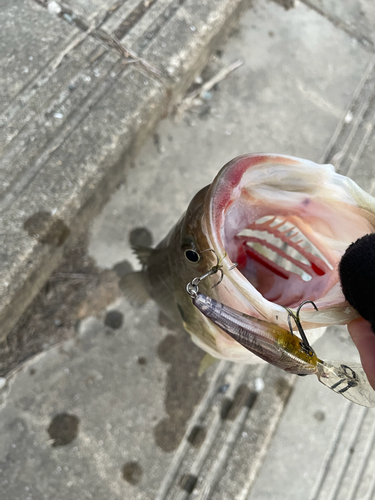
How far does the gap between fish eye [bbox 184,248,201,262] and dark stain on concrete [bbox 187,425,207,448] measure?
5.15 feet

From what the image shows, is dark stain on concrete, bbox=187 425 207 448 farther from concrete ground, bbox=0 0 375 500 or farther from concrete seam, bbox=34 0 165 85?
concrete seam, bbox=34 0 165 85

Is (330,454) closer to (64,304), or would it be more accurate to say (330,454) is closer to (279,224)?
(279,224)

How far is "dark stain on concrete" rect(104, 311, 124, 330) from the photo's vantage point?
2.51 meters

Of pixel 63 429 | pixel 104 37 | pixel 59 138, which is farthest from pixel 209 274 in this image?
pixel 104 37

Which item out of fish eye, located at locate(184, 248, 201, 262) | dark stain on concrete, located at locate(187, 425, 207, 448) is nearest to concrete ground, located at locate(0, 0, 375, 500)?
dark stain on concrete, located at locate(187, 425, 207, 448)

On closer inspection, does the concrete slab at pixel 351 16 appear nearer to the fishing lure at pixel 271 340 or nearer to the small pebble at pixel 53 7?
the small pebble at pixel 53 7

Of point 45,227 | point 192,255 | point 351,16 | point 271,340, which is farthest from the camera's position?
point 351,16

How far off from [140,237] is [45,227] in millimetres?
702

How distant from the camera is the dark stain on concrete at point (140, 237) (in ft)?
8.63

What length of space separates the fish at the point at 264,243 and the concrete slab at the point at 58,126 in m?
0.78

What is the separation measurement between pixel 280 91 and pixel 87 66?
1.54 metres

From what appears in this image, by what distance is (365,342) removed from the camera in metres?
1.13

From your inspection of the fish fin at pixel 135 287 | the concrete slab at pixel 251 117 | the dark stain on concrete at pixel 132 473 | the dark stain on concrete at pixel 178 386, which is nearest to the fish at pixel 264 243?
the fish fin at pixel 135 287

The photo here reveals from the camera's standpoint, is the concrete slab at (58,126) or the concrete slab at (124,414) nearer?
the concrete slab at (58,126)
